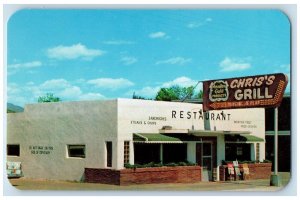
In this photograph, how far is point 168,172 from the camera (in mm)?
23234

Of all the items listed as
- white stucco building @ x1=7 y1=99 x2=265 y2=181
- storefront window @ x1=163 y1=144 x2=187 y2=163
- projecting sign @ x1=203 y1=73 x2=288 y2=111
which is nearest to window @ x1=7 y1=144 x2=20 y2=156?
white stucco building @ x1=7 y1=99 x2=265 y2=181

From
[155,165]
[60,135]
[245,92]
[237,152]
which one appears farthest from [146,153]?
[237,152]

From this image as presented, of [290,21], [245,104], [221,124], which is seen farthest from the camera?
[221,124]

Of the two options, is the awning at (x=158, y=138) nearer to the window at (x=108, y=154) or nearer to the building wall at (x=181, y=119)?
the building wall at (x=181, y=119)

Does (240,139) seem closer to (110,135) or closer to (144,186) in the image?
(144,186)

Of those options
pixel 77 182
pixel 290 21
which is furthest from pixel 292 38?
pixel 77 182

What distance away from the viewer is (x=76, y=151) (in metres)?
23.5

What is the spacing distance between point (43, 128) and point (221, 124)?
7045mm

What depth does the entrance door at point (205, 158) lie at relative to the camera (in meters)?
25.0

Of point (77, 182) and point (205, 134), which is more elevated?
point (205, 134)

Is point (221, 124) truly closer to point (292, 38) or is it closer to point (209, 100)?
point (209, 100)

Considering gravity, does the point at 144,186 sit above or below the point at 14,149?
below

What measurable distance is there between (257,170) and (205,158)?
2983mm

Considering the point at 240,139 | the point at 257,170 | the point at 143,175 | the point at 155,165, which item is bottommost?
the point at 257,170
